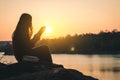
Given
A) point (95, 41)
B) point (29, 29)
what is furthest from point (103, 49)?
point (29, 29)

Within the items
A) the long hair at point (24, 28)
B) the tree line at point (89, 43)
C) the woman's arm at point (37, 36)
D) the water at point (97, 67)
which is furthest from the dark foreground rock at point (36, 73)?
the tree line at point (89, 43)

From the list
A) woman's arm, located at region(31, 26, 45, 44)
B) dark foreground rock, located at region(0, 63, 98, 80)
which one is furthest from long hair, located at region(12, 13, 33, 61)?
dark foreground rock, located at region(0, 63, 98, 80)

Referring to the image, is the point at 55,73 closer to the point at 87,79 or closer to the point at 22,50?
the point at 87,79

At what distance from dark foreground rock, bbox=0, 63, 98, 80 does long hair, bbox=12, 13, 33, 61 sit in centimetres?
102

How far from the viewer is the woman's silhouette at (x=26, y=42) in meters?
10.4

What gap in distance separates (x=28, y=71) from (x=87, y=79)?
1.48m

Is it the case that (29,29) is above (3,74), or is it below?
above

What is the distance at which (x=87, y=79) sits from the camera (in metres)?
9.43

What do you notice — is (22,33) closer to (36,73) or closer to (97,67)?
(36,73)

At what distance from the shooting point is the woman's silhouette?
1035 cm

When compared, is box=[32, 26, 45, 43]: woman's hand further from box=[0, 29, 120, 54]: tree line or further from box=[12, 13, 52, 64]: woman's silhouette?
box=[0, 29, 120, 54]: tree line

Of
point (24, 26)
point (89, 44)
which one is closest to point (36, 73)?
point (24, 26)

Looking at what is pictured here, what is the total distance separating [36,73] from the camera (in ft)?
28.5

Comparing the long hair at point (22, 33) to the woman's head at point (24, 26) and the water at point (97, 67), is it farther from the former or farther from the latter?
the water at point (97, 67)
